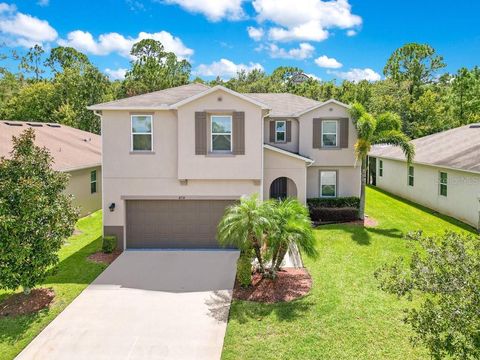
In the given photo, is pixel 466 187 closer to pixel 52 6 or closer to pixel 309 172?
pixel 309 172

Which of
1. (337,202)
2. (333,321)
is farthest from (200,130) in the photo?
(337,202)

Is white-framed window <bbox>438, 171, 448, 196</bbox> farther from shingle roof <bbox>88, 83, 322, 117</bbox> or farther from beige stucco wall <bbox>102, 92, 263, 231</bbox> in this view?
beige stucco wall <bbox>102, 92, 263, 231</bbox>

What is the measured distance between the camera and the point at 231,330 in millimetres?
8703

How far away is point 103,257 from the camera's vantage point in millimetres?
14094

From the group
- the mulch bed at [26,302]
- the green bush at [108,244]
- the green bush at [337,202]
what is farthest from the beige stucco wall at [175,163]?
the green bush at [337,202]

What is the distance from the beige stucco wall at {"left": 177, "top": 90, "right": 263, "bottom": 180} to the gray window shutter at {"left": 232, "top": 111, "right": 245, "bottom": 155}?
4.9 inches

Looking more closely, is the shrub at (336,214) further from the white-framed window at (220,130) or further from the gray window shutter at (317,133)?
the white-framed window at (220,130)

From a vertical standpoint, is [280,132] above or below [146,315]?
above

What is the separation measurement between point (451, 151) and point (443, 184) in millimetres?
2542

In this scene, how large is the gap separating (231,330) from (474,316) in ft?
17.6

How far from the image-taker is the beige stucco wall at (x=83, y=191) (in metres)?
Answer: 19.7

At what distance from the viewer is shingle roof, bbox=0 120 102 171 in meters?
18.9

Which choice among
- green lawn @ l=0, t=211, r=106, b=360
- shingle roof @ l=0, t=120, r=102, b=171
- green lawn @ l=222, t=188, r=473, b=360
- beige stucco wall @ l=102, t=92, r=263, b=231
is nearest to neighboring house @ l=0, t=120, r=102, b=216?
shingle roof @ l=0, t=120, r=102, b=171

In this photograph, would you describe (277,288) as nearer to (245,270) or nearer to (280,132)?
(245,270)
